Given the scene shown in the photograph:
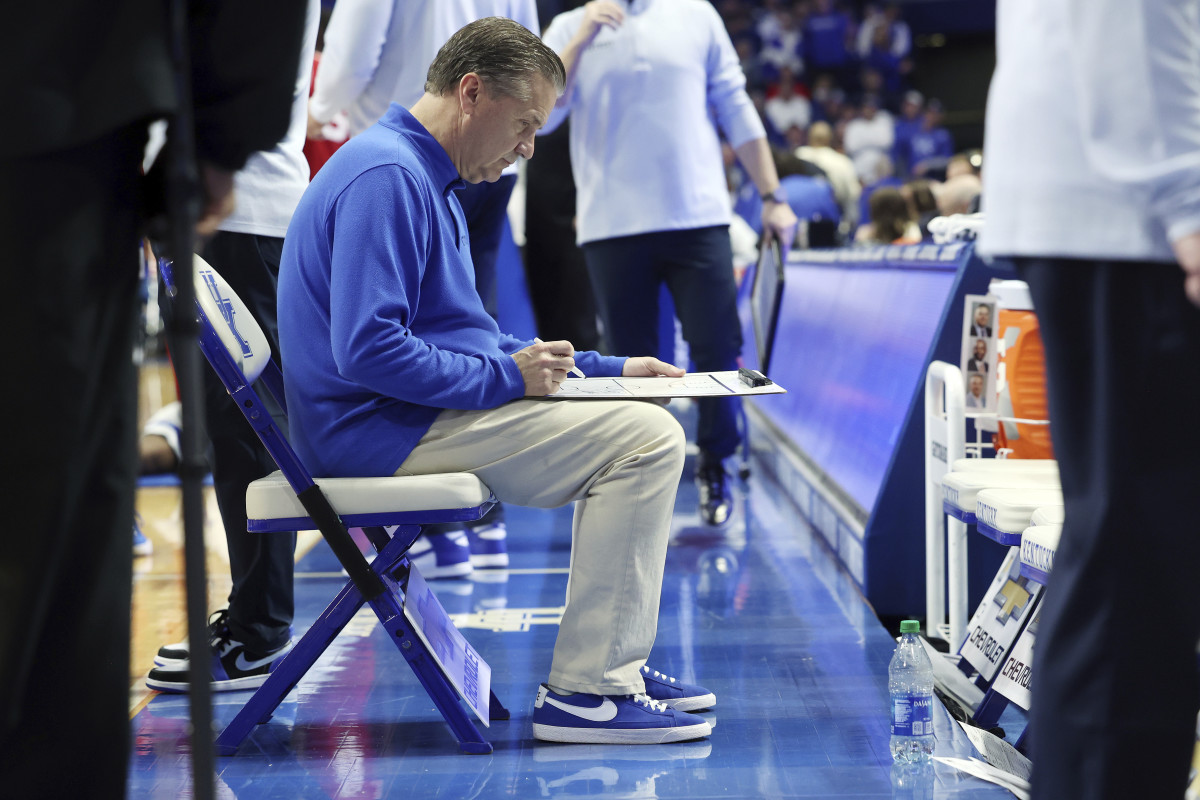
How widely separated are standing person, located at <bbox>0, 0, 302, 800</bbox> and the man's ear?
91 cm

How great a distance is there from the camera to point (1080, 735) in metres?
1.18

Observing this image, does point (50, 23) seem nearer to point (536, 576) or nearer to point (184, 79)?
point (184, 79)

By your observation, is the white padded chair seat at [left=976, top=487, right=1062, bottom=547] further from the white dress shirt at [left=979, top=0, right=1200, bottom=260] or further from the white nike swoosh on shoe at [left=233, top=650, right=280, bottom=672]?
the white nike swoosh on shoe at [left=233, top=650, right=280, bottom=672]

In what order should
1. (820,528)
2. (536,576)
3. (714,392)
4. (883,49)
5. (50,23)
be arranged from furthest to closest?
(883,49) → (820,528) → (536,576) → (714,392) → (50,23)

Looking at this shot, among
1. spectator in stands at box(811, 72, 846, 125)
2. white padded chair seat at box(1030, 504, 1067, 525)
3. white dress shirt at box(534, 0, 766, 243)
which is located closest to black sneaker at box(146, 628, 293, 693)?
white padded chair seat at box(1030, 504, 1067, 525)

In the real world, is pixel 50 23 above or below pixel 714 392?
above

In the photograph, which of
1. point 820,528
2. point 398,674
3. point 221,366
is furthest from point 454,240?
point 820,528

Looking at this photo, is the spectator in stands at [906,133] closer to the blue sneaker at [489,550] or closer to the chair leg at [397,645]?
the blue sneaker at [489,550]

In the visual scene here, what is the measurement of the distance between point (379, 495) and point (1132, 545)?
126 centimetres

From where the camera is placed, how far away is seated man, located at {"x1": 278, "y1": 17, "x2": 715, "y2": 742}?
2.04 m

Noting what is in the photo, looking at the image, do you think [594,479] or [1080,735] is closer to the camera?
[1080,735]

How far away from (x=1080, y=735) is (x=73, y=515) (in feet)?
3.35

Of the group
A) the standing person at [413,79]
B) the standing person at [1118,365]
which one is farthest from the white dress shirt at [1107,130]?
the standing person at [413,79]

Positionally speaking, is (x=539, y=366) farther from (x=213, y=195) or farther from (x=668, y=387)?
(x=213, y=195)
